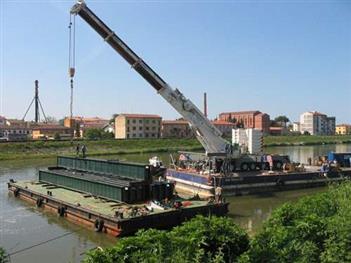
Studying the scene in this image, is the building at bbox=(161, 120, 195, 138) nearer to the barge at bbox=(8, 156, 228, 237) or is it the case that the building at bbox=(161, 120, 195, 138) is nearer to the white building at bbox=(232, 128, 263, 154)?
the white building at bbox=(232, 128, 263, 154)

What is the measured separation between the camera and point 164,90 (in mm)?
32531

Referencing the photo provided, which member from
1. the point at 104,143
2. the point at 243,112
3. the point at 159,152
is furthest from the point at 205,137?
the point at 243,112

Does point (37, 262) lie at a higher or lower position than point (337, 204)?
lower

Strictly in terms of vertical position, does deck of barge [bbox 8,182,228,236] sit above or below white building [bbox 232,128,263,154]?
below

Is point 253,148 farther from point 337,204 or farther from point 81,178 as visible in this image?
point 337,204

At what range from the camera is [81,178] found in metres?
26.8

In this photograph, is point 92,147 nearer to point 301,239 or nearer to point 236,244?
point 236,244

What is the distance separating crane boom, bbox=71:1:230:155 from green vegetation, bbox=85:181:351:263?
21394 mm

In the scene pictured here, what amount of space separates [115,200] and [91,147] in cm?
5670

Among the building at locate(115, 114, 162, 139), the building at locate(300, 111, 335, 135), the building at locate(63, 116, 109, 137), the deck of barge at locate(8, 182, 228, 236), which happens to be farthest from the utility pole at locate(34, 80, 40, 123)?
the deck of barge at locate(8, 182, 228, 236)

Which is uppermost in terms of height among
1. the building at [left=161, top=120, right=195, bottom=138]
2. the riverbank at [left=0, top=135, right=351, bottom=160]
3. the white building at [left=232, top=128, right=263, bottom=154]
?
the building at [left=161, top=120, right=195, bottom=138]

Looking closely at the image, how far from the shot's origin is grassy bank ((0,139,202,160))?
2678 inches

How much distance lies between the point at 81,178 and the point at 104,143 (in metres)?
57.1

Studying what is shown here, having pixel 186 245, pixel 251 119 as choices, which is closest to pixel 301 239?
pixel 186 245
